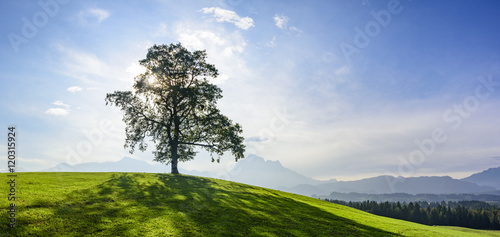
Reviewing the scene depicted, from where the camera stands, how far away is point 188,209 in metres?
20.0

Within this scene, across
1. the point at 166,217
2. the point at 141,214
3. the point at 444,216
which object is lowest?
the point at 444,216

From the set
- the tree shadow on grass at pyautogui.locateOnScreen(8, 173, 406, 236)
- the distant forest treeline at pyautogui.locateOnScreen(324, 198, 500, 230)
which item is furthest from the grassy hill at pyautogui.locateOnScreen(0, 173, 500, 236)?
the distant forest treeline at pyautogui.locateOnScreen(324, 198, 500, 230)

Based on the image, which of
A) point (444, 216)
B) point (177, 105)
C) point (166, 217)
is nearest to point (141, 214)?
point (166, 217)

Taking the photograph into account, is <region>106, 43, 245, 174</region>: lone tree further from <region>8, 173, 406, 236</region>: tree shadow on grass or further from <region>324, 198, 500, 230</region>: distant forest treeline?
<region>324, 198, 500, 230</region>: distant forest treeline

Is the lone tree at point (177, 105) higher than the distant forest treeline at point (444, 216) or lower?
higher

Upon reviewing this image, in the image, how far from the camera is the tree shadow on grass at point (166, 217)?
14.3 metres

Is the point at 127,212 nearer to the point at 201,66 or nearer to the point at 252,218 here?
the point at 252,218

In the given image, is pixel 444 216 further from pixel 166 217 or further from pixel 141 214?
pixel 141 214

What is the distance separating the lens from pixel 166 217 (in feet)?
56.5

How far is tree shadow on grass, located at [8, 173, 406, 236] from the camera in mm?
14289

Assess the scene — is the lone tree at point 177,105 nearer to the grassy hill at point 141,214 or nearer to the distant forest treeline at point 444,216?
the grassy hill at point 141,214

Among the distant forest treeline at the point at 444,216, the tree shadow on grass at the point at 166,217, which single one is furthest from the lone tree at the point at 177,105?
the distant forest treeline at the point at 444,216

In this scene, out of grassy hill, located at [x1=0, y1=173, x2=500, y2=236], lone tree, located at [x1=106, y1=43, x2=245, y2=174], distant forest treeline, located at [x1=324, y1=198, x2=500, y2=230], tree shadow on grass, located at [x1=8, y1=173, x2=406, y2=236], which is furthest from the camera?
distant forest treeline, located at [x1=324, y1=198, x2=500, y2=230]

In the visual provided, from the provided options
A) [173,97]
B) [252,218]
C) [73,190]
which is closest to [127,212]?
[73,190]
